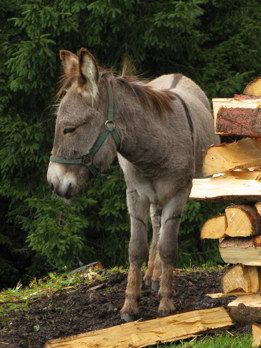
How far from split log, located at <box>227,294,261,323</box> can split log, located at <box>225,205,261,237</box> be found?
20.4 inches

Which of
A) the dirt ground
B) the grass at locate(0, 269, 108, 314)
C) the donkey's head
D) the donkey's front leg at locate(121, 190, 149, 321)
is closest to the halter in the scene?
the donkey's head

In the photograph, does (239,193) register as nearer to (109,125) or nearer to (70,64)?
(109,125)

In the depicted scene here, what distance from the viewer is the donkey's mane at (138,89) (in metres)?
6.24

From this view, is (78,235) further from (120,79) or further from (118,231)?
(120,79)

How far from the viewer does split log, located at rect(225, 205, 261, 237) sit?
5.49 m

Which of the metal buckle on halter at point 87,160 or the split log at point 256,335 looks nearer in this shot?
the split log at point 256,335

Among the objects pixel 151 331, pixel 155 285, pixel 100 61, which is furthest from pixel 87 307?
pixel 100 61

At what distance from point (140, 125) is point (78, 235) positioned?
5.02 m

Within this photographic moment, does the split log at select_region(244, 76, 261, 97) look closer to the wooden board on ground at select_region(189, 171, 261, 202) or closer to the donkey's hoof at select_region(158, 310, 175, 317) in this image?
the wooden board on ground at select_region(189, 171, 261, 202)

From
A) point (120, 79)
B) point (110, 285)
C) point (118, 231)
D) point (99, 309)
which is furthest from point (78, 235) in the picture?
point (120, 79)

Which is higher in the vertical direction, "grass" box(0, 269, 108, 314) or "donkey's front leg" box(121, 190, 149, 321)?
"donkey's front leg" box(121, 190, 149, 321)

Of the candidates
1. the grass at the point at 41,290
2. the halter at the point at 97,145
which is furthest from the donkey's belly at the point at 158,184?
the grass at the point at 41,290

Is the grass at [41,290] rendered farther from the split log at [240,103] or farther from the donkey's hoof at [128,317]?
the split log at [240,103]

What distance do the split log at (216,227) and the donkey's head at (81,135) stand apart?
0.95 metres
